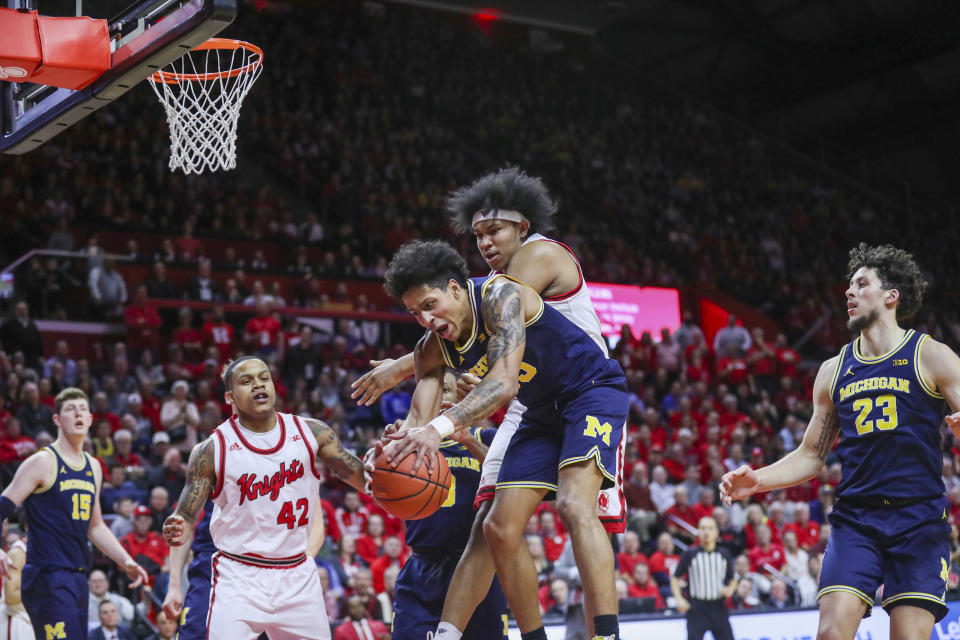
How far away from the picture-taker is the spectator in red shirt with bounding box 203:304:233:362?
47.0ft

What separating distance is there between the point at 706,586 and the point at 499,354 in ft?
22.2

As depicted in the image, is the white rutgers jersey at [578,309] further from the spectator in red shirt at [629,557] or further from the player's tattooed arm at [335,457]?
the spectator in red shirt at [629,557]

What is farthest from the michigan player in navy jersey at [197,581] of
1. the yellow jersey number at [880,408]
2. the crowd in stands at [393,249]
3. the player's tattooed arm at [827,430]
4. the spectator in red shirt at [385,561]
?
the spectator in red shirt at [385,561]

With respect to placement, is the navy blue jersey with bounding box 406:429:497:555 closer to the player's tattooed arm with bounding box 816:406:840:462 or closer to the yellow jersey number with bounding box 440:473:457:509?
the yellow jersey number with bounding box 440:473:457:509

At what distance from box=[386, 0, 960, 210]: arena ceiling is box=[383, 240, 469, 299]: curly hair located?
69.3 ft

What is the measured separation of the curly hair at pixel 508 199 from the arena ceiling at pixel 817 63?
65.9 ft

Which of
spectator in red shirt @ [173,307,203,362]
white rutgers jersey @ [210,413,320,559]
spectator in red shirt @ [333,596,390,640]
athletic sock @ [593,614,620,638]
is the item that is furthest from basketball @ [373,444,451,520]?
spectator in red shirt @ [173,307,203,362]

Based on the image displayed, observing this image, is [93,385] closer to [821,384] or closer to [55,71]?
[55,71]

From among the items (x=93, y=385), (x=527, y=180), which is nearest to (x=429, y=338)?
(x=527, y=180)

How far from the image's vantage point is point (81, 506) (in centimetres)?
719

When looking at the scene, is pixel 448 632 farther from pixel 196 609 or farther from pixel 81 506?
pixel 81 506

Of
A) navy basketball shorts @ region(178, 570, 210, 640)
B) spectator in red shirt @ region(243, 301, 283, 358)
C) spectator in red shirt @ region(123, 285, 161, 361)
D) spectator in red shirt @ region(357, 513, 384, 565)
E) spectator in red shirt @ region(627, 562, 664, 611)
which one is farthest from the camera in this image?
spectator in red shirt @ region(243, 301, 283, 358)

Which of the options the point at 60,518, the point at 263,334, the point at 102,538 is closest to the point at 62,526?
the point at 60,518

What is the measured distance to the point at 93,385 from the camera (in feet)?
42.8
